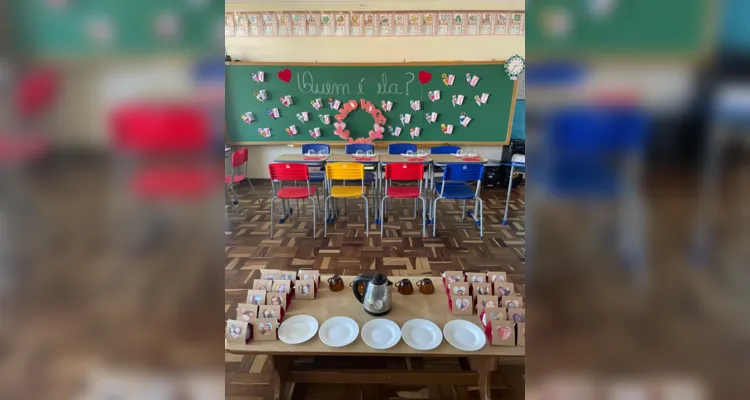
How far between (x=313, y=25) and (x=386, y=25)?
111 cm

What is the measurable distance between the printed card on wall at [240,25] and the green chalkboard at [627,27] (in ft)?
20.1

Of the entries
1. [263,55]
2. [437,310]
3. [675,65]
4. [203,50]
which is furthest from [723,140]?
[263,55]

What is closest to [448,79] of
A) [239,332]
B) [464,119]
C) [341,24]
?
[464,119]

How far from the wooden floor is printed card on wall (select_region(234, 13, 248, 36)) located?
282 centimetres

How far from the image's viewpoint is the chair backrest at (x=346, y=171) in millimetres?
3412

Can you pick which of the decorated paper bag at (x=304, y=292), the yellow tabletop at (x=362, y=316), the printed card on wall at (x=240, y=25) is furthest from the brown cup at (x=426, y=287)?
the printed card on wall at (x=240, y=25)

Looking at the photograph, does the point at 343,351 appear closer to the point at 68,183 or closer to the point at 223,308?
the point at 223,308

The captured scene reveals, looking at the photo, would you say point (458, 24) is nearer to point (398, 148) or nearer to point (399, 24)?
point (399, 24)

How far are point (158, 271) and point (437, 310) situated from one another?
1.38 meters

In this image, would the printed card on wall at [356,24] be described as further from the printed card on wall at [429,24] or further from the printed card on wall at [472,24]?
the printed card on wall at [472,24]

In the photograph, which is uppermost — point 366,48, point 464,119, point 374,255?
point 366,48

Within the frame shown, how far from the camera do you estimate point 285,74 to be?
5.29 metres

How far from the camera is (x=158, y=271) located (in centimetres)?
31

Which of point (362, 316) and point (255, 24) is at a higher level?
point (255, 24)
